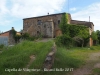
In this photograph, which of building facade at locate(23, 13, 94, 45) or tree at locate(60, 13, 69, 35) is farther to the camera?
building facade at locate(23, 13, 94, 45)

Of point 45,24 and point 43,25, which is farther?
point 43,25

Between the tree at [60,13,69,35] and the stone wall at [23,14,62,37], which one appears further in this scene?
the stone wall at [23,14,62,37]

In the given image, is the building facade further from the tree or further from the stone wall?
the tree

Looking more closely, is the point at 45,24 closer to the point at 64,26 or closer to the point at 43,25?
the point at 43,25

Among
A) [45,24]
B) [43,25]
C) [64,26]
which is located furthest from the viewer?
[43,25]

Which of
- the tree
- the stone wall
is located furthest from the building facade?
the tree

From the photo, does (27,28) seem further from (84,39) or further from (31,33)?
(84,39)

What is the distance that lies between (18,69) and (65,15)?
23.0 meters

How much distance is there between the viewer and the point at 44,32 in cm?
3347

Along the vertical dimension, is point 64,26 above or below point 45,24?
below

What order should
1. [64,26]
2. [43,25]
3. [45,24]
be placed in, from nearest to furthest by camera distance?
[64,26] < [45,24] < [43,25]

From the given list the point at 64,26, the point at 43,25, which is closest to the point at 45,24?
the point at 43,25

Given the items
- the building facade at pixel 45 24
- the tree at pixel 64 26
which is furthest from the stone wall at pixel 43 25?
the tree at pixel 64 26

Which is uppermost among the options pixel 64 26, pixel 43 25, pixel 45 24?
pixel 45 24
